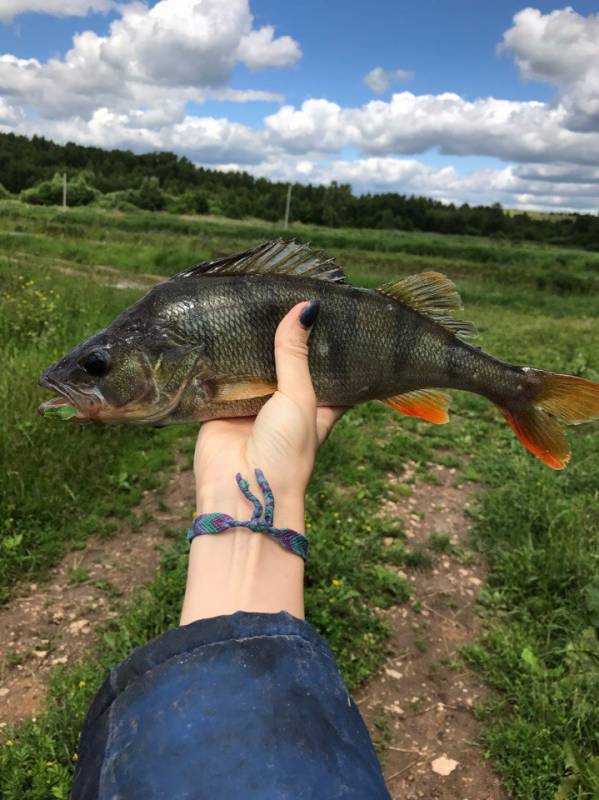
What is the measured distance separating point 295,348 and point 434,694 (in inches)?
110

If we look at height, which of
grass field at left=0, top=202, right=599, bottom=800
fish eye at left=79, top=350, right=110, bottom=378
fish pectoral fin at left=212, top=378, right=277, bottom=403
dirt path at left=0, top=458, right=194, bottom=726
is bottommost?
dirt path at left=0, top=458, right=194, bottom=726

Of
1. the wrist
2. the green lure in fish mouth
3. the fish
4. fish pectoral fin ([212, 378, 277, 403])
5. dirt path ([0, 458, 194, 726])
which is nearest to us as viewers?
the wrist

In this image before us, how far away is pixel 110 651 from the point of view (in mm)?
4055

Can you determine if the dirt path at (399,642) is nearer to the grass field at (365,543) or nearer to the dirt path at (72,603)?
the dirt path at (72,603)

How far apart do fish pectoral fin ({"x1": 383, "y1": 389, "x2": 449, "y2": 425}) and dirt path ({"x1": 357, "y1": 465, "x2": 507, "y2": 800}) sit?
2089 mm

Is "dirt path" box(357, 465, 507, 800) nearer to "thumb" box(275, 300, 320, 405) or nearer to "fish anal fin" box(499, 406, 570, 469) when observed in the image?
"fish anal fin" box(499, 406, 570, 469)

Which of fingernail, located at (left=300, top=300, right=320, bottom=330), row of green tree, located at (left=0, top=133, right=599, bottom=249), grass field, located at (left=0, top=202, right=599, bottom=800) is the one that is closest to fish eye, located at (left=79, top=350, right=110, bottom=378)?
fingernail, located at (left=300, top=300, right=320, bottom=330)

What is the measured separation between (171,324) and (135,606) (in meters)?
2.61

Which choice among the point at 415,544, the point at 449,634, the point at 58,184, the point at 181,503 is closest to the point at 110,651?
the point at 181,503

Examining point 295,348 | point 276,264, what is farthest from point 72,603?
point 276,264

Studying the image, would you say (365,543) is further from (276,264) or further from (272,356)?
(276,264)

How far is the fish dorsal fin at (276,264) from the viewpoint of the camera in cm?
285

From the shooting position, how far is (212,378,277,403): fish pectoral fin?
2760 mm

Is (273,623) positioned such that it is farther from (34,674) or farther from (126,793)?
(34,674)
